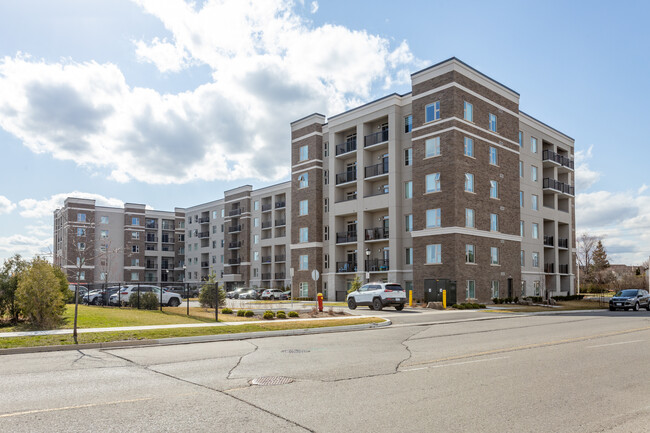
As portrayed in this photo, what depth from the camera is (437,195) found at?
4159 cm

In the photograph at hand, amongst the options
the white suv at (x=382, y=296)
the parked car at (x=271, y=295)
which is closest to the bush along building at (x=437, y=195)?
the parked car at (x=271, y=295)

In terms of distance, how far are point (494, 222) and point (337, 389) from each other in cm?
3973

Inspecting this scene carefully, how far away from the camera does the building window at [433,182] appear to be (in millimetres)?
41781

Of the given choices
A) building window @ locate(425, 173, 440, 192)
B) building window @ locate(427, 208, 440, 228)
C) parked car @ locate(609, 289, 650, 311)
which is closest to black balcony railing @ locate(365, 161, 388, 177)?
building window @ locate(425, 173, 440, 192)

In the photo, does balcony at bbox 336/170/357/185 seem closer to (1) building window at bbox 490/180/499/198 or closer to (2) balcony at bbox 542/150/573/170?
(1) building window at bbox 490/180/499/198

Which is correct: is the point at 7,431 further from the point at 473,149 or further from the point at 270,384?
the point at 473,149

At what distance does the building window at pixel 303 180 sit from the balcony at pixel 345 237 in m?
7.49

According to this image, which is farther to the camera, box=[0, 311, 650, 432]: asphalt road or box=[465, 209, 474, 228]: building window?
box=[465, 209, 474, 228]: building window

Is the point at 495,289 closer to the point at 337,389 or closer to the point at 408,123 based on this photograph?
the point at 408,123

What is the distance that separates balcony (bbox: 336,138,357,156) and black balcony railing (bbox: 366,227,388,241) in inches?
340

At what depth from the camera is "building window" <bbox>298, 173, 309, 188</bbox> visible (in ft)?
184

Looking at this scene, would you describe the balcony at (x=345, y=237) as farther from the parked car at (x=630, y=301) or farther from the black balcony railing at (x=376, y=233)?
the parked car at (x=630, y=301)

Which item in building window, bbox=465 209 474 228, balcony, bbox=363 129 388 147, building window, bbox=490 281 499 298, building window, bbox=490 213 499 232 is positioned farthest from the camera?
balcony, bbox=363 129 388 147

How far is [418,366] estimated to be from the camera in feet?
34.4
